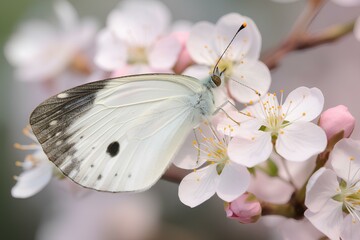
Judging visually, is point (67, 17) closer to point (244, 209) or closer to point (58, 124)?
point (58, 124)

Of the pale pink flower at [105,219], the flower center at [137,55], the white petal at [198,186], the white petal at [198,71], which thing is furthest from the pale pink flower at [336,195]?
the pale pink flower at [105,219]


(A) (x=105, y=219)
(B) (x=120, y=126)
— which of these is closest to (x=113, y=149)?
(B) (x=120, y=126)

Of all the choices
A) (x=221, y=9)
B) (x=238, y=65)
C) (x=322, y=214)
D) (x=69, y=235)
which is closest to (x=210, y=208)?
(x=69, y=235)

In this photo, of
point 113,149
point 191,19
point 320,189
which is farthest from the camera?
point 191,19

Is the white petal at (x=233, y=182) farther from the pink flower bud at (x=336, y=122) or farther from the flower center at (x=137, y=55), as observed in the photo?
the flower center at (x=137, y=55)

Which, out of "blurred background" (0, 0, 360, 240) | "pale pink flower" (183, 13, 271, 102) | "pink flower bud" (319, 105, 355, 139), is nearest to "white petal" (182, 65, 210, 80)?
"pale pink flower" (183, 13, 271, 102)
